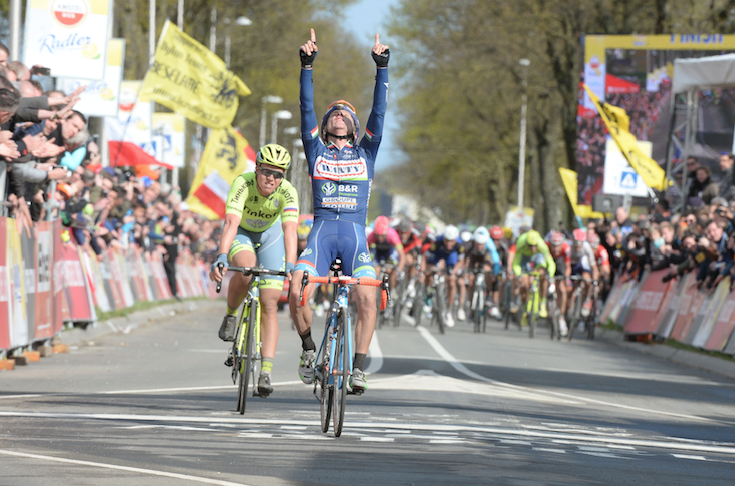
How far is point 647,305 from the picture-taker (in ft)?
74.7

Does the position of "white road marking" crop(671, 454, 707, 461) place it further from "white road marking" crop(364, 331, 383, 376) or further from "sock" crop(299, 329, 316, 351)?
"white road marking" crop(364, 331, 383, 376)

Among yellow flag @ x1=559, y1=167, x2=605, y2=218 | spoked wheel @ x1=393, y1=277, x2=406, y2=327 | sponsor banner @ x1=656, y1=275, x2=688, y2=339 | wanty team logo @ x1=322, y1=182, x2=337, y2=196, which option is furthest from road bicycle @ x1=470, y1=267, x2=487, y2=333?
wanty team logo @ x1=322, y1=182, x2=337, y2=196

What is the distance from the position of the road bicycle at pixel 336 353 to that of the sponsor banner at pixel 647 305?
14.0m

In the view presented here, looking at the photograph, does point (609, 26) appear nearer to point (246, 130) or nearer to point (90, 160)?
point (90, 160)

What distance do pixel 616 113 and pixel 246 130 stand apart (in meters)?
46.4

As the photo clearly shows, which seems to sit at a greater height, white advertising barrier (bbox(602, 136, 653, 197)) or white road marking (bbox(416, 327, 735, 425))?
white advertising barrier (bbox(602, 136, 653, 197))

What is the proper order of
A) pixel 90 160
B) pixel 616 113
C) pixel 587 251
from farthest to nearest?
pixel 616 113 → pixel 587 251 → pixel 90 160

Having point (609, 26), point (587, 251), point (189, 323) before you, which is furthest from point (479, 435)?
point (609, 26)

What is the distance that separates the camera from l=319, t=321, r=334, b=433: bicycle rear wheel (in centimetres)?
820

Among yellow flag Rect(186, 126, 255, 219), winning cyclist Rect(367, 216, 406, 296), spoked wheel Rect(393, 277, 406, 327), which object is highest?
yellow flag Rect(186, 126, 255, 219)

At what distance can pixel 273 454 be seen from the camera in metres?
7.29

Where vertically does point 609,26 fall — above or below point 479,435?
above

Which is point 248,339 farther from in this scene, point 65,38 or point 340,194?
point 65,38

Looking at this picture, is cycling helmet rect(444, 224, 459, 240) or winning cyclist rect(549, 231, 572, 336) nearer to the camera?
winning cyclist rect(549, 231, 572, 336)
